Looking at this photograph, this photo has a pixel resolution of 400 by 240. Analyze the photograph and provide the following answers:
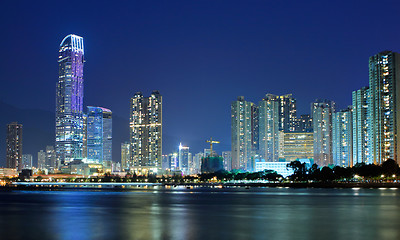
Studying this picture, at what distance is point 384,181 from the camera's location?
185 metres

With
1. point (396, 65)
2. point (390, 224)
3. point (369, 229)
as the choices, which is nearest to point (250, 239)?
point (369, 229)

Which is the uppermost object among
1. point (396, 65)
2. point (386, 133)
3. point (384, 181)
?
point (396, 65)

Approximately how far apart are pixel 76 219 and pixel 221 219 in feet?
44.5

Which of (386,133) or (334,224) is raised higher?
(386,133)

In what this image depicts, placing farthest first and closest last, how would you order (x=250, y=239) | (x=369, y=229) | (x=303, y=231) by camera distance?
(x=369, y=229) < (x=303, y=231) < (x=250, y=239)

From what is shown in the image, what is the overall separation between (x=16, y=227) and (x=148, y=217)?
44.4 ft

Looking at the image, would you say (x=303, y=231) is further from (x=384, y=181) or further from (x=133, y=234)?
(x=384, y=181)

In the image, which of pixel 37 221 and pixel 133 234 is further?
pixel 37 221

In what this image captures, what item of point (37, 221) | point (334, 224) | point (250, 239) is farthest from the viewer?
point (37, 221)

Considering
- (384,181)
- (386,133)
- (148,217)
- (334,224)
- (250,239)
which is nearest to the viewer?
(250,239)

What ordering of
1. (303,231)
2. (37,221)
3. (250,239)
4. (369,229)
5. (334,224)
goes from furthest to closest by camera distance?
(37,221) < (334,224) < (369,229) < (303,231) < (250,239)

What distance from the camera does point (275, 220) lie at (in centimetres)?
4738

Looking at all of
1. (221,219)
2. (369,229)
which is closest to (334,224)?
(369,229)

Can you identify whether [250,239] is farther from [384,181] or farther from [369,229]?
[384,181]
